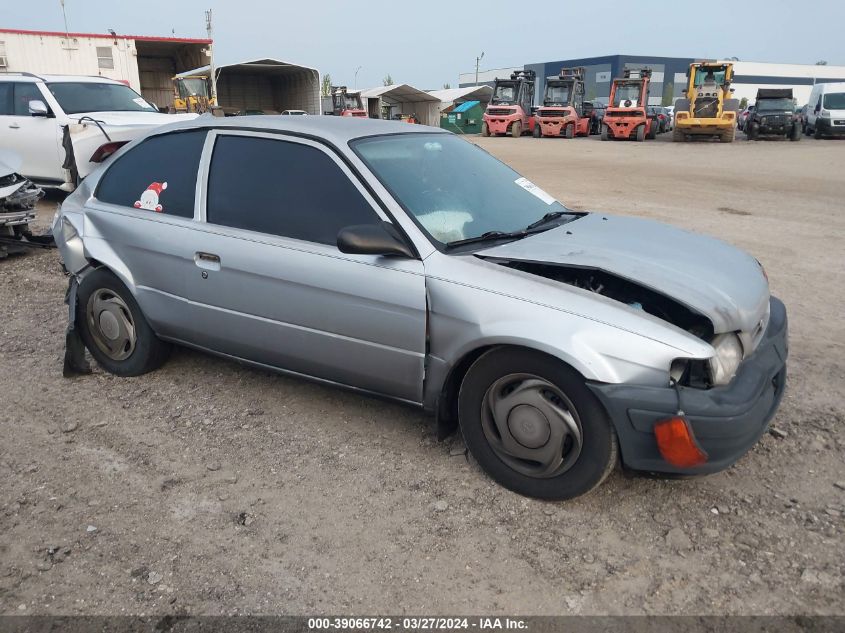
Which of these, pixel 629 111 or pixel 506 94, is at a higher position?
pixel 506 94

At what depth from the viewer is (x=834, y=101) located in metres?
28.4

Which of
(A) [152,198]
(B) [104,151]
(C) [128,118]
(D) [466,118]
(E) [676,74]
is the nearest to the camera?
(A) [152,198]

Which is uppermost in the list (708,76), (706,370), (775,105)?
(708,76)

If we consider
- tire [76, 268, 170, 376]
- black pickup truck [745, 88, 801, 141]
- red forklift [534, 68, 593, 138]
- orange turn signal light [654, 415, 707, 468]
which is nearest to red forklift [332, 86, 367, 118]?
red forklift [534, 68, 593, 138]

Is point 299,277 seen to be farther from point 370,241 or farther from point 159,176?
point 159,176

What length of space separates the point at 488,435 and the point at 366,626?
100 centimetres

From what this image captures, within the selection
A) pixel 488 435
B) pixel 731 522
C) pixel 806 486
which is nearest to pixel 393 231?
pixel 488 435

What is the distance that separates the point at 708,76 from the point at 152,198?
27573 millimetres

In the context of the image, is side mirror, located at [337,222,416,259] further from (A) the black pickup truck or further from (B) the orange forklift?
(A) the black pickup truck

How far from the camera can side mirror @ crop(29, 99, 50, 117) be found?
9.15 meters

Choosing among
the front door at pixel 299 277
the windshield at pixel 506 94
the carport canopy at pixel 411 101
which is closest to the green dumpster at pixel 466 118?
the carport canopy at pixel 411 101

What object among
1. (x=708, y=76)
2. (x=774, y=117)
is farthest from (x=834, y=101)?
(x=708, y=76)

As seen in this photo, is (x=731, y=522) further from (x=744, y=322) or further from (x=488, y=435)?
(x=488, y=435)

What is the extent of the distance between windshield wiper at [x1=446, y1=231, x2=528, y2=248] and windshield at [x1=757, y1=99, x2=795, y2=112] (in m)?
29.3
